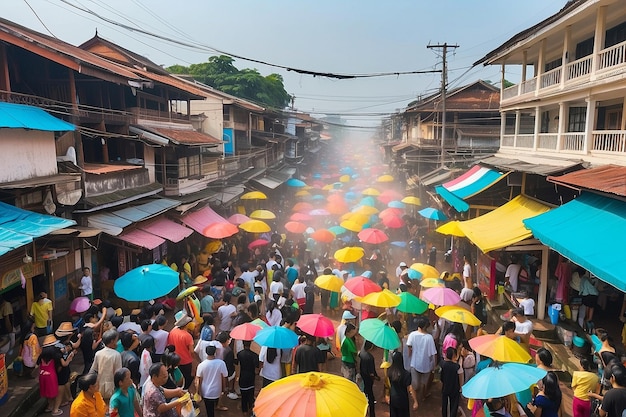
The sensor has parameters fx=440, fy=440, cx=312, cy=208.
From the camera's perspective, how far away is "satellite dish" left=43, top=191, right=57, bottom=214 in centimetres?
1108

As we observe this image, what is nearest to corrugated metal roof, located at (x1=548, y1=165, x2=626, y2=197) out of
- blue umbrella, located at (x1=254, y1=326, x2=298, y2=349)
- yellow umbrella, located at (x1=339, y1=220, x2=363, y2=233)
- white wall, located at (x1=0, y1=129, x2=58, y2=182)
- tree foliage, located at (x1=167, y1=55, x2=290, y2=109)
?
blue umbrella, located at (x1=254, y1=326, x2=298, y2=349)

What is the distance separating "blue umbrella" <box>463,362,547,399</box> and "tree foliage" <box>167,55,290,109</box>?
43511 mm

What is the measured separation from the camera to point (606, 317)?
38.2 ft

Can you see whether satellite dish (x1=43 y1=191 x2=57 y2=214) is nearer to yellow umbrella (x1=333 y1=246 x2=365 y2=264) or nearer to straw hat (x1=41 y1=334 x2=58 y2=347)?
straw hat (x1=41 y1=334 x2=58 y2=347)

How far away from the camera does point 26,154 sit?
1030 cm

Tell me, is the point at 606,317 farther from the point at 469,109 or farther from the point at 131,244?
the point at 469,109

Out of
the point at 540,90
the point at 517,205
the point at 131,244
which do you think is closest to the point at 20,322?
the point at 131,244

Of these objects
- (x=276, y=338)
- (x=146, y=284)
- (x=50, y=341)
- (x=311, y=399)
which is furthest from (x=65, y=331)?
(x=311, y=399)

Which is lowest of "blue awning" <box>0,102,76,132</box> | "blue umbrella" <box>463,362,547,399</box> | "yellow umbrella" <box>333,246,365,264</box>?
"yellow umbrella" <box>333,246,365,264</box>

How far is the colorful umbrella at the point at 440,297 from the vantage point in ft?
32.4

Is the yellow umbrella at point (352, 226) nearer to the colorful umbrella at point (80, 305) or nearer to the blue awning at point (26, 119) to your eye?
the colorful umbrella at point (80, 305)

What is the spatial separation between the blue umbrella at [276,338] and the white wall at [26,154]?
6654 mm

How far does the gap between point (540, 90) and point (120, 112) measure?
1483 cm

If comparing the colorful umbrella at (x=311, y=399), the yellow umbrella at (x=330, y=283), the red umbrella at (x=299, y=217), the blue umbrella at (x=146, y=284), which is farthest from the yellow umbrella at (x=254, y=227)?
the colorful umbrella at (x=311, y=399)
